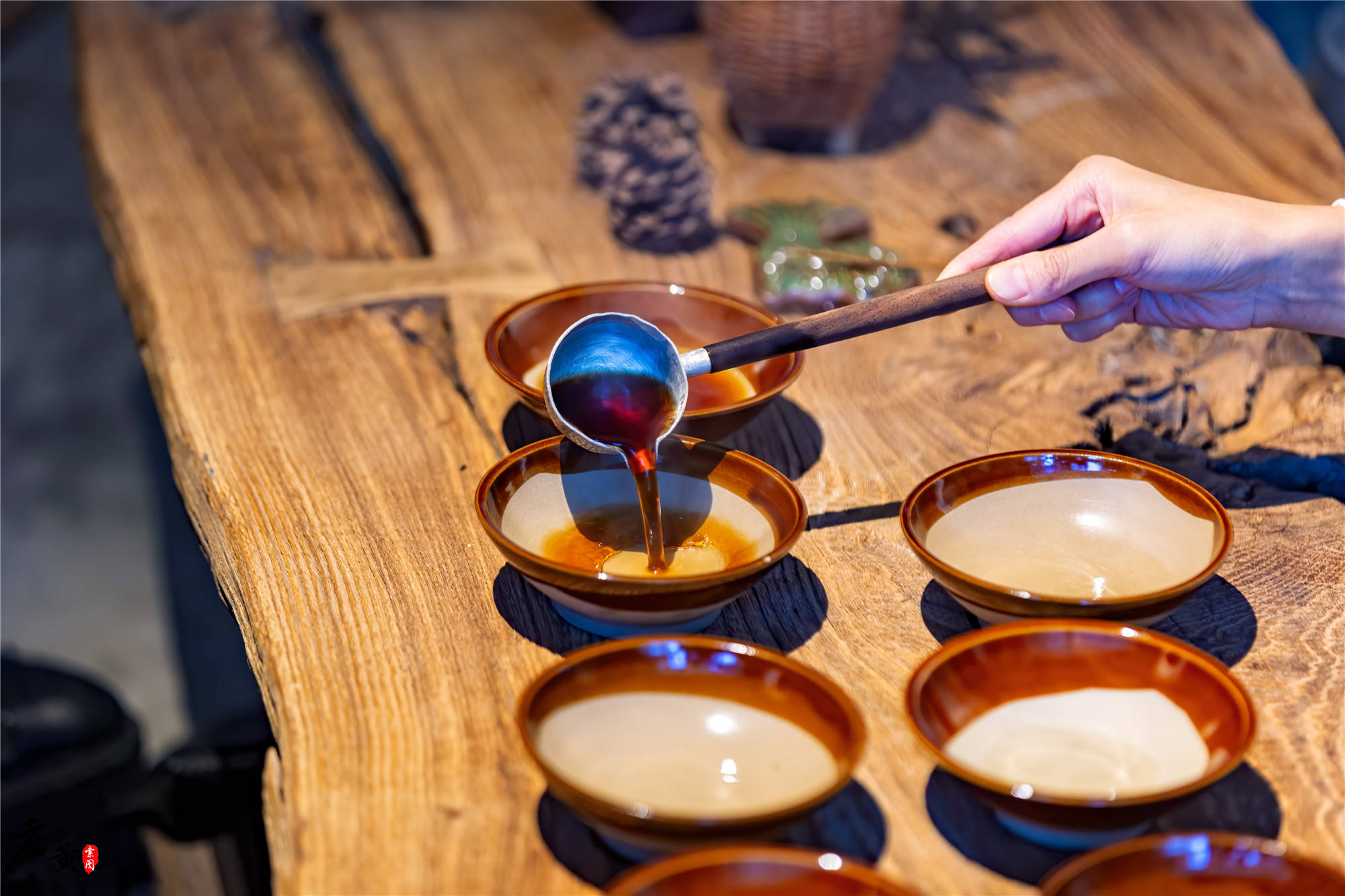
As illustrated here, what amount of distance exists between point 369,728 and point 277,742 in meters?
0.09

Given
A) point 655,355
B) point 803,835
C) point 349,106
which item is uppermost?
point 655,355

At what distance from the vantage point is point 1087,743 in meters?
0.84

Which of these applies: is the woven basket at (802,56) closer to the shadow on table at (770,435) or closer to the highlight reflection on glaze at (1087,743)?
the shadow on table at (770,435)

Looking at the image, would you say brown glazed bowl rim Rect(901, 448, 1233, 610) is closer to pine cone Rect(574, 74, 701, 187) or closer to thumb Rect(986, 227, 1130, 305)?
thumb Rect(986, 227, 1130, 305)

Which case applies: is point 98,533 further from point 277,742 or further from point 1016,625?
point 1016,625

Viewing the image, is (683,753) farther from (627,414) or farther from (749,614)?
(627,414)

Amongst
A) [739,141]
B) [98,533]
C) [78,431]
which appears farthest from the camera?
[78,431]

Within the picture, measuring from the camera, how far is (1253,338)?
4.65ft

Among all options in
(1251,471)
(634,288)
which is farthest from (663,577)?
(1251,471)

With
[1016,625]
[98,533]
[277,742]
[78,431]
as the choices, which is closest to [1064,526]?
Answer: [1016,625]

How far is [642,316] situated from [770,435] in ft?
0.67

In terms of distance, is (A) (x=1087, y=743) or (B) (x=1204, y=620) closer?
(A) (x=1087, y=743)

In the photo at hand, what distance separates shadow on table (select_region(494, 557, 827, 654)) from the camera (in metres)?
0.98

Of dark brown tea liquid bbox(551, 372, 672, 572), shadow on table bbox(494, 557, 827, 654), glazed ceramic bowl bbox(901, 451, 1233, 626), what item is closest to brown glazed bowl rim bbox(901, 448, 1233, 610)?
glazed ceramic bowl bbox(901, 451, 1233, 626)
